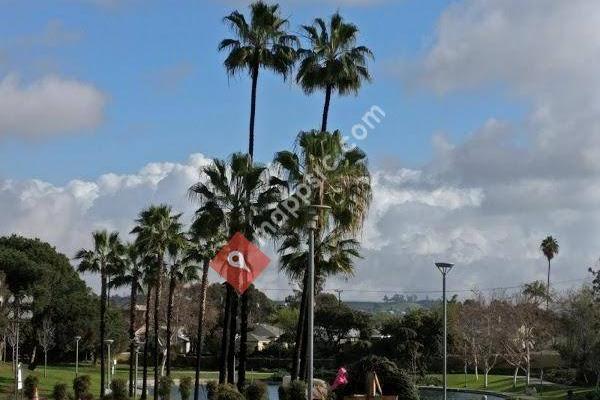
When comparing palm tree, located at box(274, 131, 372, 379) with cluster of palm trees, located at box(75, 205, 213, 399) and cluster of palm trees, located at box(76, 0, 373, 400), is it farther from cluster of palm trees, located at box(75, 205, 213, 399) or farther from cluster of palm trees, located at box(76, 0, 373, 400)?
cluster of palm trees, located at box(75, 205, 213, 399)

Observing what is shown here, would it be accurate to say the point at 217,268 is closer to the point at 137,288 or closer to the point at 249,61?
the point at 249,61

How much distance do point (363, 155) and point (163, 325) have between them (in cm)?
8070

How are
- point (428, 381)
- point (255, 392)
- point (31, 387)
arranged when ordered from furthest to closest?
point (428, 381)
point (31, 387)
point (255, 392)

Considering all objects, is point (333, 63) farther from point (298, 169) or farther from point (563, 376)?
Result: point (563, 376)

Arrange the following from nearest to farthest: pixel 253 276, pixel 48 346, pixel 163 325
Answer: pixel 253 276
pixel 48 346
pixel 163 325

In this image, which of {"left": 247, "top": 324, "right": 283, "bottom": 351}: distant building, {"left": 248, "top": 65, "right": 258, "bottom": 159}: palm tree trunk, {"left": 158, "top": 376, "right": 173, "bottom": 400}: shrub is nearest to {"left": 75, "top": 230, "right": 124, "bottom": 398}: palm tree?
{"left": 158, "top": 376, "right": 173, "bottom": 400}: shrub

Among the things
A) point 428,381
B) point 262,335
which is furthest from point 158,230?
point 262,335

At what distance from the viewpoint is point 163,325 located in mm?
113000

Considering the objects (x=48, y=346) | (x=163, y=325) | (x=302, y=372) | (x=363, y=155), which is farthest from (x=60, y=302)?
(x=363, y=155)

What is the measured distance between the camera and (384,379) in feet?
116

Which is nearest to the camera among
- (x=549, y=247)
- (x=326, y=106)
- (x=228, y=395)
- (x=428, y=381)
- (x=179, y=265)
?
(x=228, y=395)
